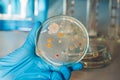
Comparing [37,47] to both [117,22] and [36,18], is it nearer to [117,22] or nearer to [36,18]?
[36,18]

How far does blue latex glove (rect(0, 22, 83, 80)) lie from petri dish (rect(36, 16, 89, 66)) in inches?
0.8

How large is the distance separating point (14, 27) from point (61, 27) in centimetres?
66

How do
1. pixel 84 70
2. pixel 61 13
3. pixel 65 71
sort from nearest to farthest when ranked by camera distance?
pixel 65 71
pixel 84 70
pixel 61 13

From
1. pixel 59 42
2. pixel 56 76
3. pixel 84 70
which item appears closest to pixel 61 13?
pixel 84 70

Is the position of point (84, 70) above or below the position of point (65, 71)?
below

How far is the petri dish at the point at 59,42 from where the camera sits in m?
0.74

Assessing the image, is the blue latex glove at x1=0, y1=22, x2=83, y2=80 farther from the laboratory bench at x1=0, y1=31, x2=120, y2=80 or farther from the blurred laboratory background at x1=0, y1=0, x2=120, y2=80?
the blurred laboratory background at x1=0, y1=0, x2=120, y2=80

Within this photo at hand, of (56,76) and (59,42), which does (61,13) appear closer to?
(59,42)

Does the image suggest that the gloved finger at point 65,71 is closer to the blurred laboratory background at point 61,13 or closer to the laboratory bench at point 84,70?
the laboratory bench at point 84,70

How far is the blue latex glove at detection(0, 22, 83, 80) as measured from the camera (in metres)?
0.77

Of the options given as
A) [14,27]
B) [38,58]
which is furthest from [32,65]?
[14,27]

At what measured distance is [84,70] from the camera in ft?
3.65

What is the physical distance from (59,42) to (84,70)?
367mm

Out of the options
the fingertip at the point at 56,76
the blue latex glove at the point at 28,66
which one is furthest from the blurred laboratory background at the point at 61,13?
the fingertip at the point at 56,76
